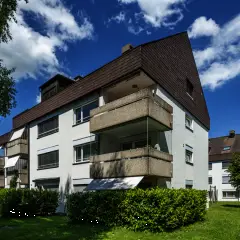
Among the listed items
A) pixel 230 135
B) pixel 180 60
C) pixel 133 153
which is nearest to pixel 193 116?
pixel 180 60

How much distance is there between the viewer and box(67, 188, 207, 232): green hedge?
13.9 metres

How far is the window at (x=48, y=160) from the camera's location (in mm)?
27653

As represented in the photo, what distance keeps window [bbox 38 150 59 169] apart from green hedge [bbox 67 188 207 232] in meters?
10.1

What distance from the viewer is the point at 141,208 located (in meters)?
14.2

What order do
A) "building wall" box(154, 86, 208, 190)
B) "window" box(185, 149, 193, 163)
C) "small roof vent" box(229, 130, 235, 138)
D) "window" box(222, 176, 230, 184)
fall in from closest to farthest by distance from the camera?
"building wall" box(154, 86, 208, 190)
"window" box(185, 149, 193, 163)
"window" box(222, 176, 230, 184)
"small roof vent" box(229, 130, 235, 138)

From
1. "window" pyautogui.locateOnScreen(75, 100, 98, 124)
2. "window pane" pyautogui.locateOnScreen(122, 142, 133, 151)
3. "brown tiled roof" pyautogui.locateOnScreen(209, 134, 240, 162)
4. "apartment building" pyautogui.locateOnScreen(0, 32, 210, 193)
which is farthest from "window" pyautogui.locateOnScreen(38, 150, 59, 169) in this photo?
"brown tiled roof" pyautogui.locateOnScreen(209, 134, 240, 162)

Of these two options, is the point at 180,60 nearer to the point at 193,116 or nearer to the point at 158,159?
the point at 193,116

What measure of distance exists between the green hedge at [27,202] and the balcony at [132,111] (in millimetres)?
7155

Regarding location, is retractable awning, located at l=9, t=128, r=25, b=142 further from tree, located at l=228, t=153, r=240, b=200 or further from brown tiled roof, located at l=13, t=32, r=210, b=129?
tree, located at l=228, t=153, r=240, b=200

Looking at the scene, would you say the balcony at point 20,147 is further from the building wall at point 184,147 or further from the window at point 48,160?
the building wall at point 184,147

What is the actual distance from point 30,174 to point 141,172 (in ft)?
60.4

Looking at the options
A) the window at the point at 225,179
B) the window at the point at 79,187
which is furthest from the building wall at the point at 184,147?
the window at the point at 225,179

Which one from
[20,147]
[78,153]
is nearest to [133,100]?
[78,153]

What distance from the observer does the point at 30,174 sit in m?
31.8
